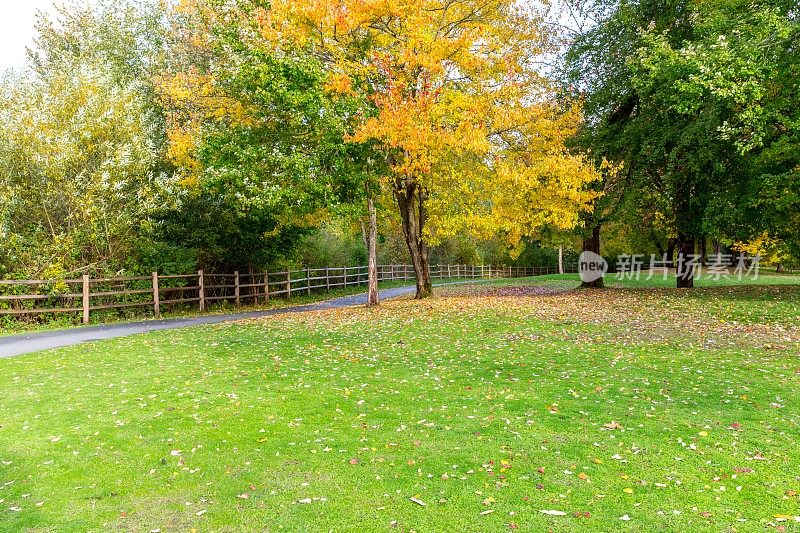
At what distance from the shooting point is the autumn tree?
15367 mm

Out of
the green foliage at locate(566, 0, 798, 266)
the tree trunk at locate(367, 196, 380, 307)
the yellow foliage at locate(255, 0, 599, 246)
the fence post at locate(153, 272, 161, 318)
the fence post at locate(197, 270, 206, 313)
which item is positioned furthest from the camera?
the fence post at locate(197, 270, 206, 313)

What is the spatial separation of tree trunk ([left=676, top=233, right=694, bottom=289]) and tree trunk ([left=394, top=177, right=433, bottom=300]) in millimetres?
11472

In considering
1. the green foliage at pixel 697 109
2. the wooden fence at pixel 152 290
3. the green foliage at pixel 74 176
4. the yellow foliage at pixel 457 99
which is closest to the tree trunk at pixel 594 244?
the green foliage at pixel 697 109

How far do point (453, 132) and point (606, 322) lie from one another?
24.0 ft

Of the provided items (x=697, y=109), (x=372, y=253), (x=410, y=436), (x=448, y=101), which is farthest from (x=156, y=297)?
(x=697, y=109)

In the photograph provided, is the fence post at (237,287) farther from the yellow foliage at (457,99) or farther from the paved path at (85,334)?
the yellow foliage at (457,99)

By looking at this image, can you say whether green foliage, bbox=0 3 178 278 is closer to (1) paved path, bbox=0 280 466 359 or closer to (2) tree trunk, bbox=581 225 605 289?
(1) paved path, bbox=0 280 466 359

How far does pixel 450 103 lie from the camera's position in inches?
659

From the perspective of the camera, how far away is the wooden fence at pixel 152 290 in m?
16.3

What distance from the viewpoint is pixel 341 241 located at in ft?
114

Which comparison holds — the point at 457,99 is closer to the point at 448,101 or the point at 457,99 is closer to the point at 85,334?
the point at 448,101

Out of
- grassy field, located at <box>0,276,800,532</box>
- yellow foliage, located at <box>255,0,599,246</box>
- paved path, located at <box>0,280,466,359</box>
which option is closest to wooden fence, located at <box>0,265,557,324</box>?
paved path, located at <box>0,280,466,359</box>

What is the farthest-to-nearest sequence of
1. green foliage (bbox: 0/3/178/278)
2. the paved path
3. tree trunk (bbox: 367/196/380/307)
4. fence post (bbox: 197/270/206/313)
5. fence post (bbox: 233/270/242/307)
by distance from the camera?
fence post (bbox: 233/270/242/307), fence post (bbox: 197/270/206/313), tree trunk (bbox: 367/196/380/307), green foliage (bbox: 0/3/178/278), the paved path

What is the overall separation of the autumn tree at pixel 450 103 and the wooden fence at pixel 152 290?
7.53 meters
